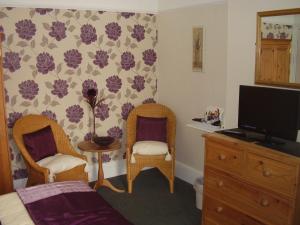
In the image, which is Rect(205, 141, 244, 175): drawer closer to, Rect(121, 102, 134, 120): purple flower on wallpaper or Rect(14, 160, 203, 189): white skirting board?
Rect(14, 160, 203, 189): white skirting board

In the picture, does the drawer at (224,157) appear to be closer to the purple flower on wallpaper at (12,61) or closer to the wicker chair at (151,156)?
the wicker chair at (151,156)

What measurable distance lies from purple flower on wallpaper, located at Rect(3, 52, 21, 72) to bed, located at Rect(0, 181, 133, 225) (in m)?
1.72

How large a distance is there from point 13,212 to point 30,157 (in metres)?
1.34

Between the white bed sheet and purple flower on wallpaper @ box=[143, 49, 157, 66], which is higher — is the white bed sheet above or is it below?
below

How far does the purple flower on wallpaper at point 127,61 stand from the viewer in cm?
443

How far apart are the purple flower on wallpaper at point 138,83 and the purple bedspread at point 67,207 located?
7.24 ft

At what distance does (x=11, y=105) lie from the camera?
12.4ft

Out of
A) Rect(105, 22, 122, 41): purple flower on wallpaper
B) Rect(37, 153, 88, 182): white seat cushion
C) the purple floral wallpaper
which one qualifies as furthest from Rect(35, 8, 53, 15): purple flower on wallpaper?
Rect(37, 153, 88, 182): white seat cushion

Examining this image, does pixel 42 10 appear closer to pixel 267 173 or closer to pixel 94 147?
pixel 94 147

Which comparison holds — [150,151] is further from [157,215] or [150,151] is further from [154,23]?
[154,23]

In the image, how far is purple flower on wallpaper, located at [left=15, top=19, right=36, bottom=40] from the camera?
3691mm

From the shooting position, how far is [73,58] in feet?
13.3

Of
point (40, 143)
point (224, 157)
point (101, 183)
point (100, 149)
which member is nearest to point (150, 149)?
point (100, 149)

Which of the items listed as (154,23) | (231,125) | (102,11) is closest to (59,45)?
(102,11)
